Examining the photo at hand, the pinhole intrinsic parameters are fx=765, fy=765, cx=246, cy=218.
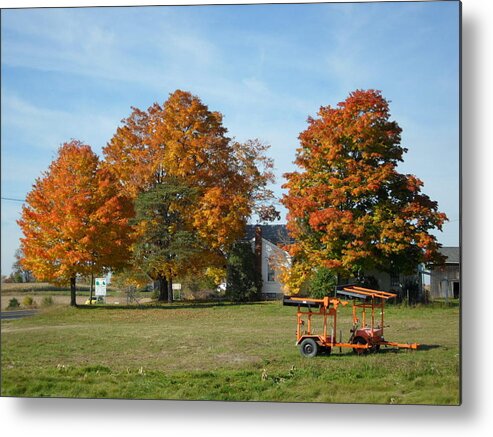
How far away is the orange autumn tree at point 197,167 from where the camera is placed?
8.66m

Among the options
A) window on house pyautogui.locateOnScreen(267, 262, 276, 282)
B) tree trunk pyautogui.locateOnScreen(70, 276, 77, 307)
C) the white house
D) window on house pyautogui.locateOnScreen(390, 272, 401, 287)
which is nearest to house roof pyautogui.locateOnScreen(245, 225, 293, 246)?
the white house

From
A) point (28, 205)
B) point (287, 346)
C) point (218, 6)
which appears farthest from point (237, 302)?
point (218, 6)

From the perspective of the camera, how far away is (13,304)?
28.5ft

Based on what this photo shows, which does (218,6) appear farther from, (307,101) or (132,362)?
(132,362)

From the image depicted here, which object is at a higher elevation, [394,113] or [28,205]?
[394,113]

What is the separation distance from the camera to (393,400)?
759 cm

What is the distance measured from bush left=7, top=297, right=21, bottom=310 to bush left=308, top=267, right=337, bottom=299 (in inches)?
133

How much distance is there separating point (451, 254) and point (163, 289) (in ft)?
10.7

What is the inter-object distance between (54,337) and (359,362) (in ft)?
11.3

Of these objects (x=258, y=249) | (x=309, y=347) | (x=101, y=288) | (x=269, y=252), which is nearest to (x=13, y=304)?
(x=101, y=288)

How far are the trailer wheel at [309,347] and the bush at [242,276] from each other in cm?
75

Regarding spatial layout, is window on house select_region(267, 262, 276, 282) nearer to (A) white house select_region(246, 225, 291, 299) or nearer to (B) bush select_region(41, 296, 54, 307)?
(A) white house select_region(246, 225, 291, 299)

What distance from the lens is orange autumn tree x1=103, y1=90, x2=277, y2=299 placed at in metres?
8.66

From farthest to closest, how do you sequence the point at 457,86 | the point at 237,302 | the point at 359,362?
the point at 237,302 < the point at 359,362 < the point at 457,86
